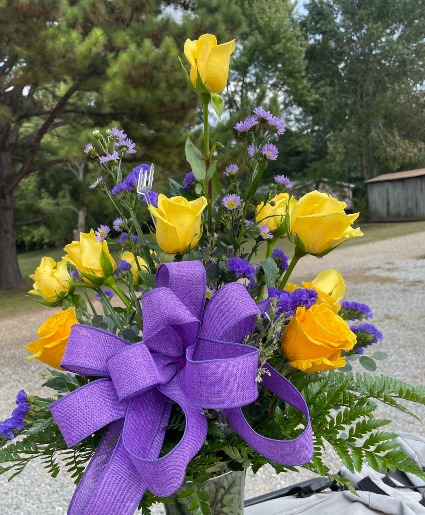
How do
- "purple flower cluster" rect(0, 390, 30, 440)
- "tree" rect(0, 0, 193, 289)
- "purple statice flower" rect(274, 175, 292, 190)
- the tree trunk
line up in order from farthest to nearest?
the tree trunk, "tree" rect(0, 0, 193, 289), "purple statice flower" rect(274, 175, 292, 190), "purple flower cluster" rect(0, 390, 30, 440)

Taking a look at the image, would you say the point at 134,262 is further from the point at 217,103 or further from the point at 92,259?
the point at 217,103

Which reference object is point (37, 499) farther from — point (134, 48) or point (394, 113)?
point (394, 113)

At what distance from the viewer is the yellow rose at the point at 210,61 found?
686 millimetres

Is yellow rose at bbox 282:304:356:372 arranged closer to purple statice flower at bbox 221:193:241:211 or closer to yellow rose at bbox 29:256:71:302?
purple statice flower at bbox 221:193:241:211

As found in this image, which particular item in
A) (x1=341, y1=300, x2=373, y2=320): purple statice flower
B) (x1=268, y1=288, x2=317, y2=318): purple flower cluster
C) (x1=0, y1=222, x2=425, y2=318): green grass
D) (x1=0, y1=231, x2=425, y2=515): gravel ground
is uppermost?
(x1=268, y1=288, x2=317, y2=318): purple flower cluster

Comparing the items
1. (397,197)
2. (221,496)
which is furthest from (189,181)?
(397,197)

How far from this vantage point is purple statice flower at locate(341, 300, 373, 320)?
2.37 ft

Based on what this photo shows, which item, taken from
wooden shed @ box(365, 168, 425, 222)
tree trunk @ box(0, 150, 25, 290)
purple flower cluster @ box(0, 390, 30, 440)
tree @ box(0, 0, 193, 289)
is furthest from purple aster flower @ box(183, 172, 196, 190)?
wooden shed @ box(365, 168, 425, 222)

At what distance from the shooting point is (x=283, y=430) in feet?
2.10

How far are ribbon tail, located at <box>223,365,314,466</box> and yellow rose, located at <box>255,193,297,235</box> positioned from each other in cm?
21

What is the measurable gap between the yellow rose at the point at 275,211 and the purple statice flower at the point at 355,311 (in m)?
0.13

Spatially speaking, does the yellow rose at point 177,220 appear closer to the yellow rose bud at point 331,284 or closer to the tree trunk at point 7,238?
the yellow rose bud at point 331,284

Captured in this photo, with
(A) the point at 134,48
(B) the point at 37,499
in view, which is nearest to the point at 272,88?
(A) the point at 134,48

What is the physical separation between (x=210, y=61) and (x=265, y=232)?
0.22 metres
